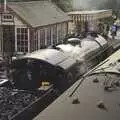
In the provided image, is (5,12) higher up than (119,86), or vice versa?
A: (5,12)

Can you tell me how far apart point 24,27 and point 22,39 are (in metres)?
0.43

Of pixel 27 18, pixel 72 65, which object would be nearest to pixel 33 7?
pixel 27 18

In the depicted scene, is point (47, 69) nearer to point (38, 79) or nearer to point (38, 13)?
point (38, 79)

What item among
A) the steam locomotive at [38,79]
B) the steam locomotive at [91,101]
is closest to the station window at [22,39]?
the steam locomotive at [38,79]

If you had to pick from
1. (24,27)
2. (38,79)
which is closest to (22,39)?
(24,27)

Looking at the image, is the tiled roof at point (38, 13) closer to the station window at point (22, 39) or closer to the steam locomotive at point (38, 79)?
the station window at point (22, 39)

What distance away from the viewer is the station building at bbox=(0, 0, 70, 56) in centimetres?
885

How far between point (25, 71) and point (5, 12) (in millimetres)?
3295

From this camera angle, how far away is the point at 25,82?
605cm

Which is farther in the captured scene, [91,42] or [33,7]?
[33,7]

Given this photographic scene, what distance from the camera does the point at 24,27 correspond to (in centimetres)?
896

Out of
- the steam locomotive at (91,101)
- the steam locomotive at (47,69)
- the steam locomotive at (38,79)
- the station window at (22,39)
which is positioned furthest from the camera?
the station window at (22,39)

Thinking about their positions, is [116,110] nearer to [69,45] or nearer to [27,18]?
[69,45]

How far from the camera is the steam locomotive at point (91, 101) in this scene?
3.09 meters
